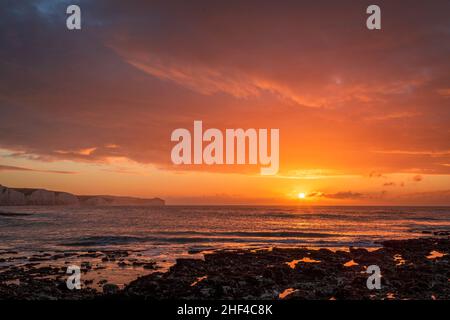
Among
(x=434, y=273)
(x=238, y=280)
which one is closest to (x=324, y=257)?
(x=434, y=273)

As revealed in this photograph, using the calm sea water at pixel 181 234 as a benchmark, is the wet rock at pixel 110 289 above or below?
above

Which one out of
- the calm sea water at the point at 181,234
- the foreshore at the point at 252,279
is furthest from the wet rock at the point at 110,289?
the calm sea water at the point at 181,234

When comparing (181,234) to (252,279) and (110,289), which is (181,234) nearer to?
(252,279)

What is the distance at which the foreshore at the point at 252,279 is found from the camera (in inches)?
737

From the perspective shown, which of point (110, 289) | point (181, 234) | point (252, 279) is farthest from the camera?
point (181, 234)

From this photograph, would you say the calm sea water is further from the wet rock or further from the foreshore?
the wet rock

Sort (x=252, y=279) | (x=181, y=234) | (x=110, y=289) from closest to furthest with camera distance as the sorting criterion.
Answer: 1. (x=110, y=289)
2. (x=252, y=279)
3. (x=181, y=234)

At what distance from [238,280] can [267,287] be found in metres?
2.22

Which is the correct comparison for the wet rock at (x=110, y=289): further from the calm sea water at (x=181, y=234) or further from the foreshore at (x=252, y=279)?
the calm sea water at (x=181, y=234)

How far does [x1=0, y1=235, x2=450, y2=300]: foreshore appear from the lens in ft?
61.4

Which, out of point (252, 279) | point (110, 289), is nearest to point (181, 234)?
point (252, 279)

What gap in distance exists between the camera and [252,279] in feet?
71.7
